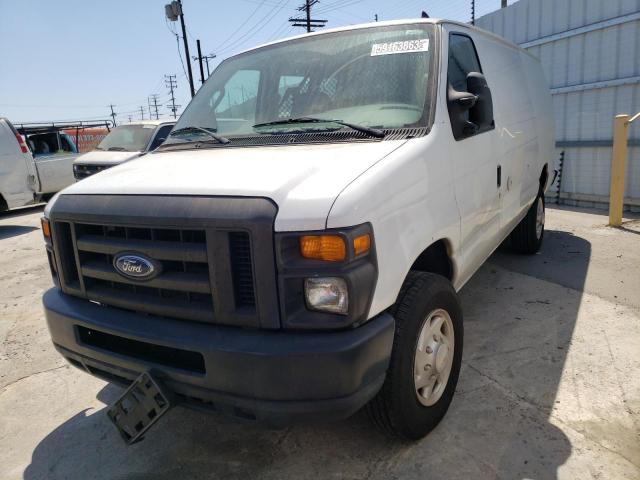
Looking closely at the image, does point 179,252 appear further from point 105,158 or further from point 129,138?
point 129,138

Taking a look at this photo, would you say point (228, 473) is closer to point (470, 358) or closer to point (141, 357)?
point (141, 357)

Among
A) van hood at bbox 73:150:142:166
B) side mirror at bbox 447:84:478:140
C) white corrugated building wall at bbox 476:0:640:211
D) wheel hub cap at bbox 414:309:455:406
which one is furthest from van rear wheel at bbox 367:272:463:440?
van hood at bbox 73:150:142:166

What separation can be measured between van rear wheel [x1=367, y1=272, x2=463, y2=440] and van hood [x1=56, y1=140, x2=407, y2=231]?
637mm

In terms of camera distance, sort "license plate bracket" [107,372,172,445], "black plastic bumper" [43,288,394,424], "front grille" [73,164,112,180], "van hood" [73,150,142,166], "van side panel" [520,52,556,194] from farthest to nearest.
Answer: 1. "front grille" [73,164,112,180]
2. "van hood" [73,150,142,166]
3. "van side panel" [520,52,556,194]
4. "license plate bracket" [107,372,172,445]
5. "black plastic bumper" [43,288,394,424]

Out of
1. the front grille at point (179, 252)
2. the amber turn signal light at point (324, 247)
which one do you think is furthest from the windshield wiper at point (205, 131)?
the amber turn signal light at point (324, 247)

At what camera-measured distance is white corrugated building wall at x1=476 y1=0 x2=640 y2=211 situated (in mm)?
8125

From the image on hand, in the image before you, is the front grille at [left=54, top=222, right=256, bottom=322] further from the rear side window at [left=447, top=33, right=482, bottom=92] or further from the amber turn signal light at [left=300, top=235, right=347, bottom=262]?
the rear side window at [left=447, top=33, right=482, bottom=92]

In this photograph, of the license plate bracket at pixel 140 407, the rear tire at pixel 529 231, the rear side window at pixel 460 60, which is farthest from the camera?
the rear tire at pixel 529 231

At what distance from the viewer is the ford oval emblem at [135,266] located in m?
2.19

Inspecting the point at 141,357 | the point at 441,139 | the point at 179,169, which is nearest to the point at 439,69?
the point at 441,139

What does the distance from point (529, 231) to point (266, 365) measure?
4477 mm

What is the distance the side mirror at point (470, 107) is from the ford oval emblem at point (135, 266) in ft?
5.76

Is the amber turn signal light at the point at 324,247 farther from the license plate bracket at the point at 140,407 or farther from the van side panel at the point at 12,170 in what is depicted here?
the van side panel at the point at 12,170

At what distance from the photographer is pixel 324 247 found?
6.35 feet
